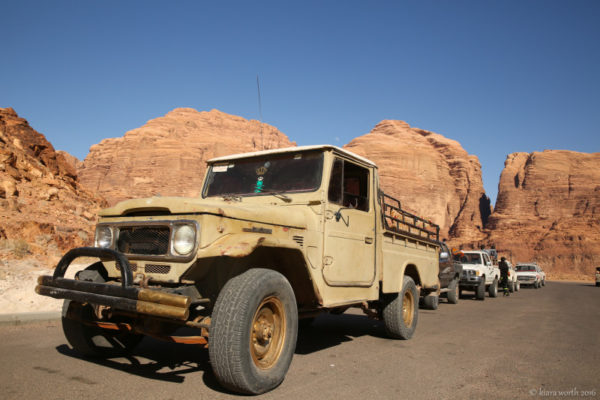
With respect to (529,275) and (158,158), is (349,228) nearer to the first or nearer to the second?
(529,275)

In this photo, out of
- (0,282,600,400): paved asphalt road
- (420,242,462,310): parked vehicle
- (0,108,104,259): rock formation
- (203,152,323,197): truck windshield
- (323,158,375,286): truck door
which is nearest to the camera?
(0,282,600,400): paved asphalt road

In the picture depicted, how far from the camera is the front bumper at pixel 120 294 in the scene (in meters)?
3.26

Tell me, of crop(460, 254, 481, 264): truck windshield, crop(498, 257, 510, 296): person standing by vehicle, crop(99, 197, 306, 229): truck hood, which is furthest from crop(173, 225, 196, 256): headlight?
crop(498, 257, 510, 296): person standing by vehicle

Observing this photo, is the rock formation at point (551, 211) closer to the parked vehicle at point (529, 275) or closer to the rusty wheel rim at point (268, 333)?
the parked vehicle at point (529, 275)

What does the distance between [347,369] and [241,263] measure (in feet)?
5.69

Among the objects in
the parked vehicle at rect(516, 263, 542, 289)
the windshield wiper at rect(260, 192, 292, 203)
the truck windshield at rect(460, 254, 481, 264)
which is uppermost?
the windshield wiper at rect(260, 192, 292, 203)

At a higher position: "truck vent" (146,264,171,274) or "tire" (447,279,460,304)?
"truck vent" (146,264,171,274)

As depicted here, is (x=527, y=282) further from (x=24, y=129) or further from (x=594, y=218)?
(x=594, y=218)

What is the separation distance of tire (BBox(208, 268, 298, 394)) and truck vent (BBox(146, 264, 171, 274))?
1.73ft

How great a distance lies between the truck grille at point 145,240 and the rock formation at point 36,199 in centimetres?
1154

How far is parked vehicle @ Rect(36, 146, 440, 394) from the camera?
11.4 ft

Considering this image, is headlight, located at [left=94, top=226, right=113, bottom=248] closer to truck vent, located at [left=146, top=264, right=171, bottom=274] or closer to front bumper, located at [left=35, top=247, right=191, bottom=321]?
front bumper, located at [left=35, top=247, right=191, bottom=321]

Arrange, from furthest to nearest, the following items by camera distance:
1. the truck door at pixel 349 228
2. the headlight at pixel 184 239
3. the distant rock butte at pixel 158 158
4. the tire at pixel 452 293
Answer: the distant rock butte at pixel 158 158
the tire at pixel 452 293
the truck door at pixel 349 228
the headlight at pixel 184 239

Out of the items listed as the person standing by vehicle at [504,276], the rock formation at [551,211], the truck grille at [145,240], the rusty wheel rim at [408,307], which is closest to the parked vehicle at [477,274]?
the person standing by vehicle at [504,276]
